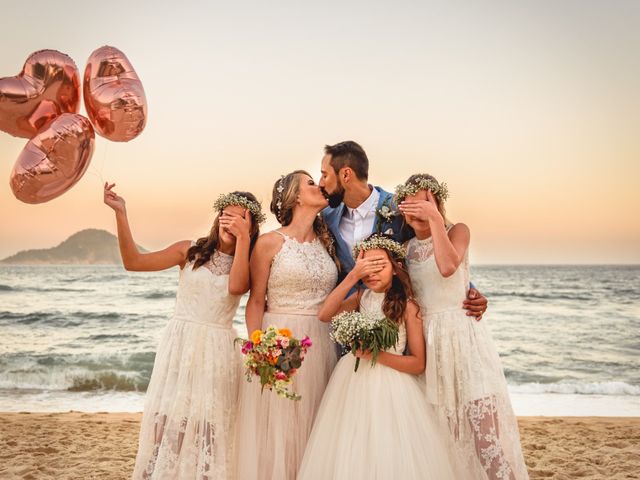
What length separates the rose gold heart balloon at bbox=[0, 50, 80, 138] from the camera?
5199 mm

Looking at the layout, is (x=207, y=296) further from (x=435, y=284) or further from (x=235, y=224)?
(x=435, y=284)

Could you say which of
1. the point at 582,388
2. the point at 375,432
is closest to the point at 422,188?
the point at 375,432

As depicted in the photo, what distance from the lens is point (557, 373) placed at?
735 inches

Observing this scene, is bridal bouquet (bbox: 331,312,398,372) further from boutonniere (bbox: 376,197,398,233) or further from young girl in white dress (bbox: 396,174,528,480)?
boutonniere (bbox: 376,197,398,233)

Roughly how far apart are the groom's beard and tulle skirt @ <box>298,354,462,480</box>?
1.53 metres

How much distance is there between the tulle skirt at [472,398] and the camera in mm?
4426

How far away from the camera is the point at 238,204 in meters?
4.95

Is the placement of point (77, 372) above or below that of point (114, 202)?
below

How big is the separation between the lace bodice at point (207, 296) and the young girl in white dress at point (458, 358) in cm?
141

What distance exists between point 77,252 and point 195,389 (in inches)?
1122

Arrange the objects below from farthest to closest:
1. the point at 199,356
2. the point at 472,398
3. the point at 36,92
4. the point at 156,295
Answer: the point at 156,295 < the point at 36,92 < the point at 199,356 < the point at 472,398

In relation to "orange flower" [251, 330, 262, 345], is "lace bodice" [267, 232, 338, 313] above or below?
above

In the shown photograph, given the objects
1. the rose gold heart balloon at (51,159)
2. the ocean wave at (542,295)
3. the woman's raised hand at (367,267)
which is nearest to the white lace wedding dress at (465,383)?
the woman's raised hand at (367,267)
